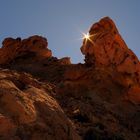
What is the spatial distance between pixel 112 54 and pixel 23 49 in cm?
1228

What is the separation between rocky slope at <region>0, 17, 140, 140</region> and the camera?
45.0ft

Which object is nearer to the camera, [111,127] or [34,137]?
[34,137]

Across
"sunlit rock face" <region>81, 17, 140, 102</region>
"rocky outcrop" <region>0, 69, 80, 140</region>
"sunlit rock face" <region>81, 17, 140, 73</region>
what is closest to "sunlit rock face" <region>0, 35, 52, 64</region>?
"sunlit rock face" <region>81, 17, 140, 73</region>

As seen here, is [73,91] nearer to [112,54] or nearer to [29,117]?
[112,54]

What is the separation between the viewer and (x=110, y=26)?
111 ft

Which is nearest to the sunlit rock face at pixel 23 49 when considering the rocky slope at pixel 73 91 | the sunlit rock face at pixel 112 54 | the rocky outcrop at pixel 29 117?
the rocky slope at pixel 73 91

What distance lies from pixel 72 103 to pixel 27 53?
1912 cm

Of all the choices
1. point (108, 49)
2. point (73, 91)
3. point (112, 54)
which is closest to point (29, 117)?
point (73, 91)

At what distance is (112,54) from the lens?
31703 millimetres

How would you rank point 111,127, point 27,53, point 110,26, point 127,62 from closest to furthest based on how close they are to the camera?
point 111,127, point 127,62, point 110,26, point 27,53

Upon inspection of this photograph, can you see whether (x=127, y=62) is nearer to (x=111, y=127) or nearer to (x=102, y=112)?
(x=102, y=112)

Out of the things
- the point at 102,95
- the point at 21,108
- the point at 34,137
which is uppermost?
the point at 102,95

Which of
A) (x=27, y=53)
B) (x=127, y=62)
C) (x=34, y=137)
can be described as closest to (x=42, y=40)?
(x=27, y=53)

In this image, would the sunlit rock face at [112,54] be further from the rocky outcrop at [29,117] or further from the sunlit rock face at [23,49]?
the rocky outcrop at [29,117]
